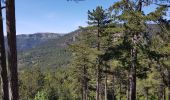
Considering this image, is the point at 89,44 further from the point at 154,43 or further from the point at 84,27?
the point at 154,43

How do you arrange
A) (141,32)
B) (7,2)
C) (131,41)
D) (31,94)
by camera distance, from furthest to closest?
1. (31,94)
2. (131,41)
3. (141,32)
4. (7,2)

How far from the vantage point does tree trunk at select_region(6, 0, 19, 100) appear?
11719 mm

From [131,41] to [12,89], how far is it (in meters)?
17.7

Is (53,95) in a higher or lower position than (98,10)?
Answer: lower

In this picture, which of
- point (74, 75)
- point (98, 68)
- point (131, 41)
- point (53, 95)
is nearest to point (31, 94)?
point (53, 95)

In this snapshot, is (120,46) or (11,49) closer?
(11,49)

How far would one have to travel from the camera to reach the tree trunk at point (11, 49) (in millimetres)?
11719

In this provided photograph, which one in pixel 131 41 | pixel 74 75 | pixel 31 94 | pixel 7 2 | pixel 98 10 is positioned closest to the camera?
pixel 7 2

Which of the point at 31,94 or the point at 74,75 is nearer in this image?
the point at 74,75

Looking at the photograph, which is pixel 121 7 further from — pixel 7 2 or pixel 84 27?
pixel 84 27

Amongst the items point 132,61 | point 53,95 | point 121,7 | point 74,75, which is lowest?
point 53,95

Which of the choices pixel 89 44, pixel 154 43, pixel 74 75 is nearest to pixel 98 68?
pixel 89 44

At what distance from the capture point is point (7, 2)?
38.4 ft

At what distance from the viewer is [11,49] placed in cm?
1171
